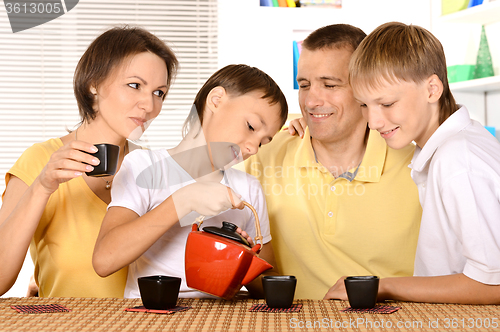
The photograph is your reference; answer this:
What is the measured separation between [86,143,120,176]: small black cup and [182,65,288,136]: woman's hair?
0.28 meters

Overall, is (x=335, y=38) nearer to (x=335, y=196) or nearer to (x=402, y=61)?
(x=402, y=61)

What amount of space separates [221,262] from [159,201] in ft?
1.14

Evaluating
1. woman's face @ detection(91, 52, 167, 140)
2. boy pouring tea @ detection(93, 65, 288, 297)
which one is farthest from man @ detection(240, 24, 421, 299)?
woman's face @ detection(91, 52, 167, 140)

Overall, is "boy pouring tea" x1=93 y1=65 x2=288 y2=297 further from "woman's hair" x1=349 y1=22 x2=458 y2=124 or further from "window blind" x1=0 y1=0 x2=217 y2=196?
"window blind" x1=0 y1=0 x2=217 y2=196

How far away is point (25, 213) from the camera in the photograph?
1.00 metres

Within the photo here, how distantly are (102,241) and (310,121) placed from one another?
796 millimetres

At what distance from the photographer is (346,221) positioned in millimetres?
1360

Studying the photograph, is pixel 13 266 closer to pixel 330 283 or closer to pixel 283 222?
pixel 283 222

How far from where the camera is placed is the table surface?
67 cm

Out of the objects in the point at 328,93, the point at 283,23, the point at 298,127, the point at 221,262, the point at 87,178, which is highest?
the point at 283,23

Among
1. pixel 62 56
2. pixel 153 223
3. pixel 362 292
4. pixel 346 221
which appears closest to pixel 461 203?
pixel 362 292

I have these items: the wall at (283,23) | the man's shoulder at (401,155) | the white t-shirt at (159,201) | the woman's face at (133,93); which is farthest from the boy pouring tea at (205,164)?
the wall at (283,23)

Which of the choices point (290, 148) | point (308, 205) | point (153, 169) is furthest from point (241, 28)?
point (153, 169)

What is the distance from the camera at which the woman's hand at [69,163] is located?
2.88ft
